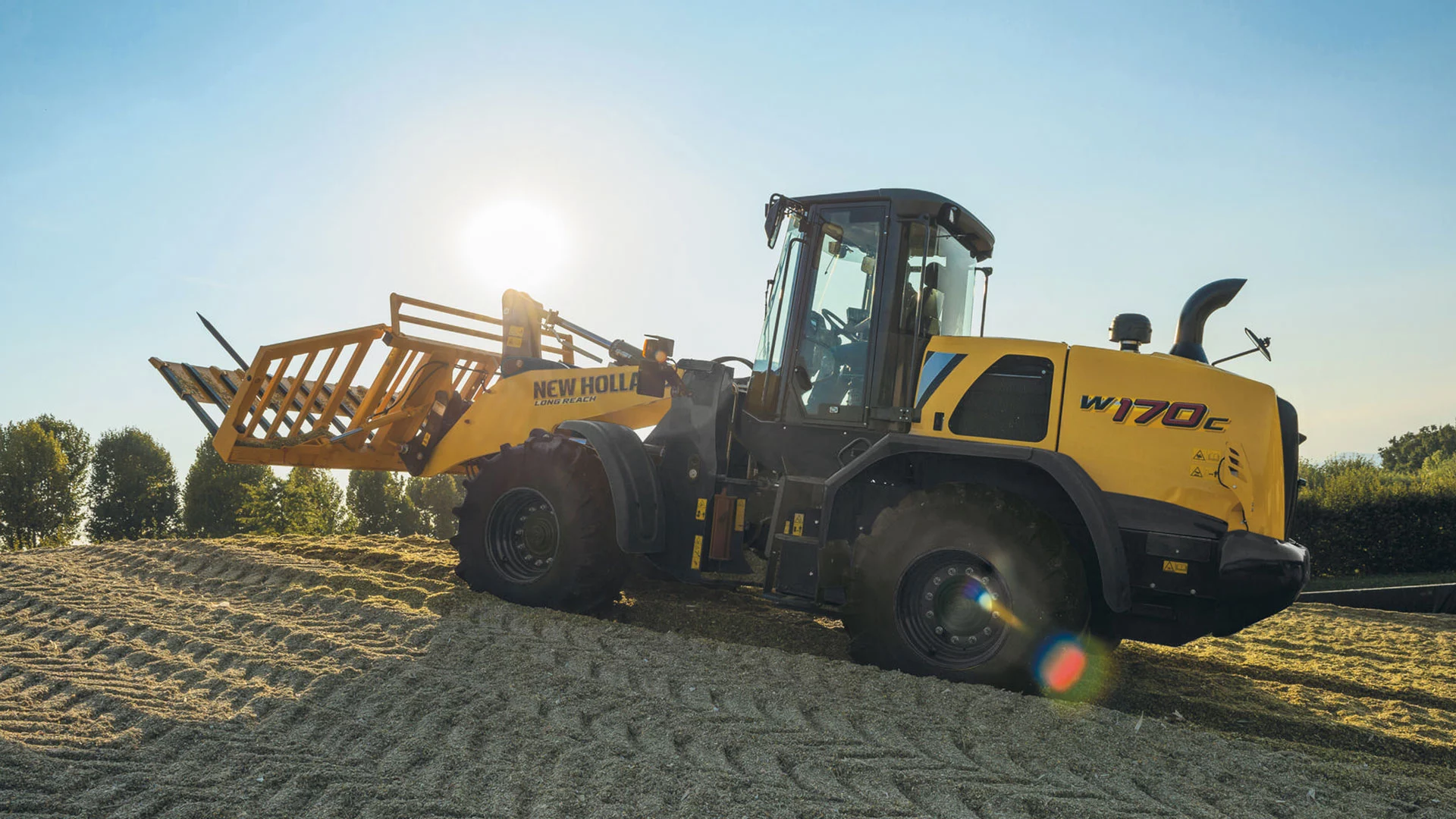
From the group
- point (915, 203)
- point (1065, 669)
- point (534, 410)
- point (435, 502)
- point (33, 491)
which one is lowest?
point (33, 491)

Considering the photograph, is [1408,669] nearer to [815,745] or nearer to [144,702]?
[815,745]

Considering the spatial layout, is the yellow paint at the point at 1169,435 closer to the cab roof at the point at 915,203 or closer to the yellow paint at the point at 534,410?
the cab roof at the point at 915,203

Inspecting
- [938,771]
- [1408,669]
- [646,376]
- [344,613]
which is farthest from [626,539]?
[1408,669]

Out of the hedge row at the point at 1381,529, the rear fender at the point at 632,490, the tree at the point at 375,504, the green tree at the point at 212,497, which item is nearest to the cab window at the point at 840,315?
the rear fender at the point at 632,490

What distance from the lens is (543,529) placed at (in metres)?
7.11

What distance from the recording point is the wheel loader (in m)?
5.02

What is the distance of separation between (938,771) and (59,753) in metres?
3.81

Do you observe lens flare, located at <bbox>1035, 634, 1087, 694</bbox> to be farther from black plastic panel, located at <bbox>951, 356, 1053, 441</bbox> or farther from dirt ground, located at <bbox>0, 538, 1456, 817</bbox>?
black plastic panel, located at <bbox>951, 356, 1053, 441</bbox>

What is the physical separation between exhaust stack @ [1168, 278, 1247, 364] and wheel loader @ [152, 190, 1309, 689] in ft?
0.06

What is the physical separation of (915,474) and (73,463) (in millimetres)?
50550

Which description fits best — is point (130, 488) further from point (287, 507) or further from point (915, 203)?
point (915, 203)

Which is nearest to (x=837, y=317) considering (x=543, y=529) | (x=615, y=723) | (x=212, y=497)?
(x=543, y=529)

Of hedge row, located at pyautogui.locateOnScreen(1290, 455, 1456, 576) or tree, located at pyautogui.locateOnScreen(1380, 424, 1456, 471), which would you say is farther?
tree, located at pyautogui.locateOnScreen(1380, 424, 1456, 471)

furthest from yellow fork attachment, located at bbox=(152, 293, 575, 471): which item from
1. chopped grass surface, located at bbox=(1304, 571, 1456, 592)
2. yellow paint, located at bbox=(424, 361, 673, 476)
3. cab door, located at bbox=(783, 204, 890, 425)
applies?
chopped grass surface, located at bbox=(1304, 571, 1456, 592)
